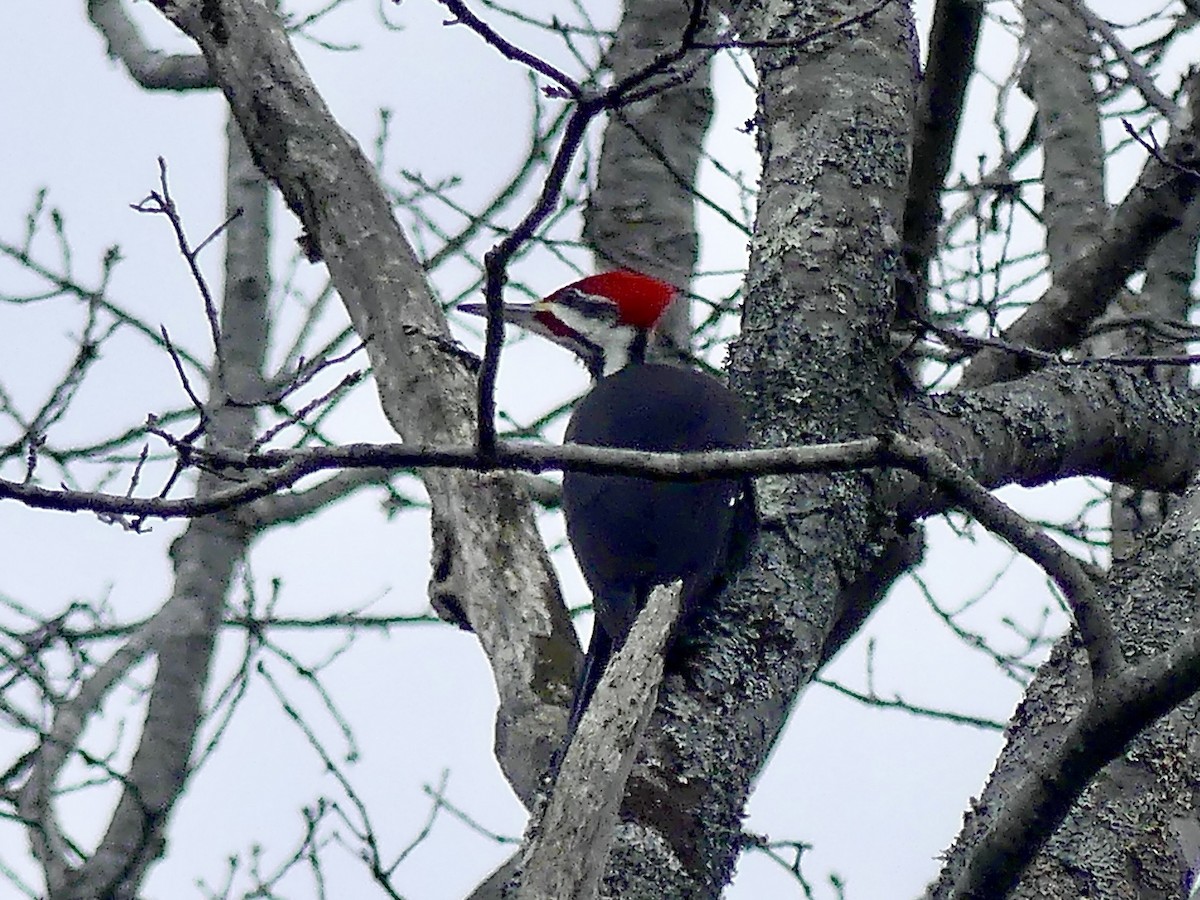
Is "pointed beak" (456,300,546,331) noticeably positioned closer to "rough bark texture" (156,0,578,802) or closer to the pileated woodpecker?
the pileated woodpecker

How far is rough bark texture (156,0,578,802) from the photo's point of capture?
8.87 ft

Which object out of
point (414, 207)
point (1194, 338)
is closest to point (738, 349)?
point (1194, 338)

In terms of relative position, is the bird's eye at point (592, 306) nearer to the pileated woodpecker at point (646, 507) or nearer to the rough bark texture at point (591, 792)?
the pileated woodpecker at point (646, 507)

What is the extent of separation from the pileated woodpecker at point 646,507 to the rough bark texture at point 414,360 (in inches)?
3.5

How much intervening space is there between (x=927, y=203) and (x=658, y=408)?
796 millimetres

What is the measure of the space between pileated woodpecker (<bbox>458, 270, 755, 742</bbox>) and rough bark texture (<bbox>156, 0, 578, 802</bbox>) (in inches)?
3.5

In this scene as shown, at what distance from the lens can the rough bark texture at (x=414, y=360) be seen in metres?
2.70

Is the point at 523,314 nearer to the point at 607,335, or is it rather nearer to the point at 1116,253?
the point at 607,335

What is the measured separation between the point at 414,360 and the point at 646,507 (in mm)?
494

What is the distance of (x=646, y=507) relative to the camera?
298 centimetres

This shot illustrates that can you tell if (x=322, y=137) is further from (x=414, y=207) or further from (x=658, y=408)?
(x=414, y=207)

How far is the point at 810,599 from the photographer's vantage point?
2734 millimetres

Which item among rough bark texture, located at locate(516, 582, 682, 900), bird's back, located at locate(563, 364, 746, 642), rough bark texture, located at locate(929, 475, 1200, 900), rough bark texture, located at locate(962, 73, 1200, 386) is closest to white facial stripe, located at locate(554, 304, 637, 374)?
bird's back, located at locate(563, 364, 746, 642)

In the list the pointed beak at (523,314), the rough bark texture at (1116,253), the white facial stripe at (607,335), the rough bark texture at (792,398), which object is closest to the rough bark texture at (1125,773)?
the rough bark texture at (792,398)
